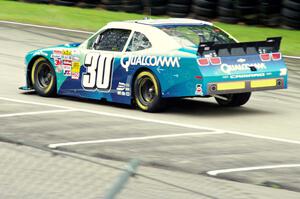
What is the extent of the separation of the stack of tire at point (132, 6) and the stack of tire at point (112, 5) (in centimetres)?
19

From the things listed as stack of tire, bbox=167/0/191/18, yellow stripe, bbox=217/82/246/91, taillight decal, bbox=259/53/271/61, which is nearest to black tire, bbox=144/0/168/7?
stack of tire, bbox=167/0/191/18

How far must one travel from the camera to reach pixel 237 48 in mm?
12352


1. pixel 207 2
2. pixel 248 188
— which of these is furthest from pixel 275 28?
pixel 248 188

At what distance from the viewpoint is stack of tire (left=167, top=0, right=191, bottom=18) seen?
24.2m

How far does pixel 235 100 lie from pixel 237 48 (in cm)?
138

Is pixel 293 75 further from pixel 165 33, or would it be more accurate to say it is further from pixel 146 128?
pixel 146 128

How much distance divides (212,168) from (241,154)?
85 centimetres

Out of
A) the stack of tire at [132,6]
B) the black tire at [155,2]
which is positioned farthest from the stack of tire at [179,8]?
the stack of tire at [132,6]

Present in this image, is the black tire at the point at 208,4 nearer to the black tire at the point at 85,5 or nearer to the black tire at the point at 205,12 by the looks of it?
the black tire at the point at 205,12

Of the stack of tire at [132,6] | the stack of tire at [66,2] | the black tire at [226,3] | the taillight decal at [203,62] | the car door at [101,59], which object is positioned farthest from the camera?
the stack of tire at [66,2]

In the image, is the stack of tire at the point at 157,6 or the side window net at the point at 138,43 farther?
the stack of tire at the point at 157,6

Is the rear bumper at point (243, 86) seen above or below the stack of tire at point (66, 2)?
below

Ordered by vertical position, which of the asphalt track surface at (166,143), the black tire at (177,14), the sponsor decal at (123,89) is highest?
the black tire at (177,14)

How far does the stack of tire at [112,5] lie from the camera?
87.1 ft
